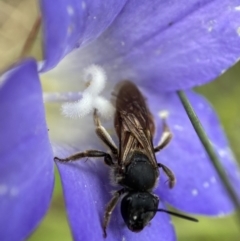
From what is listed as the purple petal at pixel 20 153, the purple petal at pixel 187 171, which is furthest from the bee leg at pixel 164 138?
the purple petal at pixel 20 153

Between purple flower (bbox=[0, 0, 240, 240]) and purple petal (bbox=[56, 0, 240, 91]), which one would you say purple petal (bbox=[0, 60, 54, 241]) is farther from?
purple petal (bbox=[56, 0, 240, 91])

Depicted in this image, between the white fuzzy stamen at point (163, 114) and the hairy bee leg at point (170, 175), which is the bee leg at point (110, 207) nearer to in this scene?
the hairy bee leg at point (170, 175)

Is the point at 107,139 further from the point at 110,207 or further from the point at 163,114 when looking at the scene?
the point at 163,114

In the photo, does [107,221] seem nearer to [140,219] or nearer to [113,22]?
[140,219]

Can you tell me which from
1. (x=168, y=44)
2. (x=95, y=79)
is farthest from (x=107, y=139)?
(x=168, y=44)

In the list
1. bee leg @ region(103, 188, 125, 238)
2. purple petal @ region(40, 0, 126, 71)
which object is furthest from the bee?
purple petal @ region(40, 0, 126, 71)
